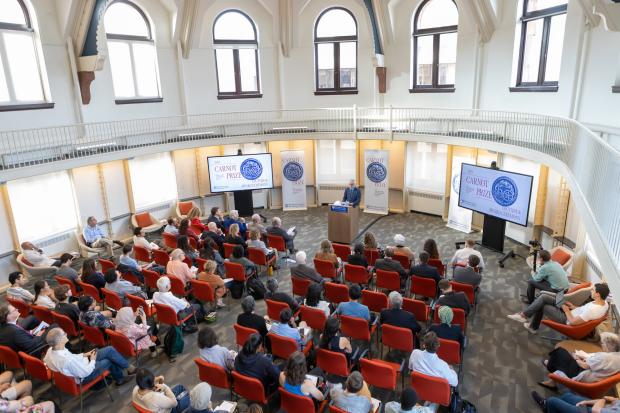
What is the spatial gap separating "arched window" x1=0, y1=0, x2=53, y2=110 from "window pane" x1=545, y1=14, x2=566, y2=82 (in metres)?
12.8

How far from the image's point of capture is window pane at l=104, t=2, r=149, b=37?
496 inches

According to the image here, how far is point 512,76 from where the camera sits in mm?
11711

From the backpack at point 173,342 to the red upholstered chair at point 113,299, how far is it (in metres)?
1.09

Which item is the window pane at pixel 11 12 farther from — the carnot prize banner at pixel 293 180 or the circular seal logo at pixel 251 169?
the carnot prize banner at pixel 293 180

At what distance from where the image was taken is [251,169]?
1421 cm

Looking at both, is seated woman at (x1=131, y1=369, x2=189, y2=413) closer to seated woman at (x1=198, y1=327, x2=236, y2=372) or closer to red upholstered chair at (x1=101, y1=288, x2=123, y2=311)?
seated woman at (x1=198, y1=327, x2=236, y2=372)

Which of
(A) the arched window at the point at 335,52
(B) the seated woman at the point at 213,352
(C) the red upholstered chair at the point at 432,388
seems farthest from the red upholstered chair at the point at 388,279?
(A) the arched window at the point at 335,52

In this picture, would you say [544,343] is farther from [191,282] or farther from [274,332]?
[191,282]

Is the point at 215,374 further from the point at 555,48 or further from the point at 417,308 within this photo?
the point at 555,48

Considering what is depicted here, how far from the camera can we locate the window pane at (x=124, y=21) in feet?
41.3

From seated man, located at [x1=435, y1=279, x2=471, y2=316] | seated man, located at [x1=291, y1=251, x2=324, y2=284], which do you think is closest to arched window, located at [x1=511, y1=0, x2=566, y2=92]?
seated man, located at [x1=435, y1=279, x2=471, y2=316]

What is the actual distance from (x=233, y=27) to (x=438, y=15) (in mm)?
6879

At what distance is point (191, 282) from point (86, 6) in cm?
801

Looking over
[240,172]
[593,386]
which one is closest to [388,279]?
[593,386]
